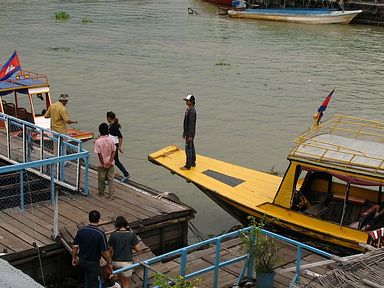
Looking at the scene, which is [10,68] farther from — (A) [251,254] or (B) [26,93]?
(A) [251,254]

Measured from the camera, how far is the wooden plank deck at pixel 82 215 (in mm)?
9711

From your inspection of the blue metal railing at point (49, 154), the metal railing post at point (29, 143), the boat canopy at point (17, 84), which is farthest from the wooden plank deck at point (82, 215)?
the boat canopy at point (17, 84)

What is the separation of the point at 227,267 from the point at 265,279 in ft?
3.73

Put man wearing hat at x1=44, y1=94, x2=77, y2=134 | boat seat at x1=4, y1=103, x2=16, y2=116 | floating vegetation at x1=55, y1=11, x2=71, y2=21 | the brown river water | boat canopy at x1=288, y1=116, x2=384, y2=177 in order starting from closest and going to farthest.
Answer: boat canopy at x1=288, y1=116, x2=384, y2=177 → man wearing hat at x1=44, y1=94, x2=77, y2=134 → boat seat at x1=4, y1=103, x2=16, y2=116 → the brown river water → floating vegetation at x1=55, y1=11, x2=71, y2=21

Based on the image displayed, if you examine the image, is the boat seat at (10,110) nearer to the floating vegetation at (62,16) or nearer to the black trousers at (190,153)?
the black trousers at (190,153)

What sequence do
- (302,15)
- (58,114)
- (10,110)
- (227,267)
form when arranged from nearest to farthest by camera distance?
(227,267), (58,114), (10,110), (302,15)

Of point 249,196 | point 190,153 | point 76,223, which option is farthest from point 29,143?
point 249,196

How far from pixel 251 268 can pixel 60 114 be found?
562cm

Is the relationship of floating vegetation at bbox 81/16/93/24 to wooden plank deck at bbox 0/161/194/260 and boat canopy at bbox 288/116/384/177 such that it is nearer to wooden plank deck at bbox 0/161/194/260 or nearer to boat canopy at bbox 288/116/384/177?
wooden plank deck at bbox 0/161/194/260

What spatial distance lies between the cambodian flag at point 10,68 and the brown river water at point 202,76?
3849 millimetres

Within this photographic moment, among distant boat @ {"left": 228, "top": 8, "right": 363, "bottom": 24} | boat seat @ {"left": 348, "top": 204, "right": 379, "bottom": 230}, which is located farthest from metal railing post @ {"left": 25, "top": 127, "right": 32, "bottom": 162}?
distant boat @ {"left": 228, "top": 8, "right": 363, "bottom": 24}

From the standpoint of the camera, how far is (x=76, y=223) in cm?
1034

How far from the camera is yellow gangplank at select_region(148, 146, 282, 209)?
12.3 meters

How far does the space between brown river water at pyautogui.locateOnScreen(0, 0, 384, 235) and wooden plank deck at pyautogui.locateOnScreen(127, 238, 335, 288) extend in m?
3.30
